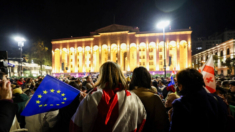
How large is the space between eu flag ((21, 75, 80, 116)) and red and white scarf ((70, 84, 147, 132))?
2.84ft

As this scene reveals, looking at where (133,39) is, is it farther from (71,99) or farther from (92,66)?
(71,99)

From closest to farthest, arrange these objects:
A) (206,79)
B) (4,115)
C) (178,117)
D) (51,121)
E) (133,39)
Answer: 1. (4,115)
2. (178,117)
3. (51,121)
4. (206,79)
5. (133,39)

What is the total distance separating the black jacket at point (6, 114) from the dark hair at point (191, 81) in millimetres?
2121

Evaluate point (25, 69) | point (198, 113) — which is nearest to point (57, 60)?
point (25, 69)

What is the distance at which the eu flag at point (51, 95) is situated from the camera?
2.39 metres

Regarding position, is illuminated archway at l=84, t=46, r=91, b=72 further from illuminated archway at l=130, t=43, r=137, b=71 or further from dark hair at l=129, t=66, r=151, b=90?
dark hair at l=129, t=66, r=151, b=90

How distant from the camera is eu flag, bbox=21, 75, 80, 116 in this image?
2393 millimetres

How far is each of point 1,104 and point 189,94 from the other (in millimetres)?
2245

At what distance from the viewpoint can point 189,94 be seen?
1.82 m

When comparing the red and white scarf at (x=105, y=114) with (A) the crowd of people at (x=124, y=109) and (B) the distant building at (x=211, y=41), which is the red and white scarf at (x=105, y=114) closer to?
(A) the crowd of people at (x=124, y=109)

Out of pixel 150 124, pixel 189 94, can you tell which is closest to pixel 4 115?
pixel 150 124

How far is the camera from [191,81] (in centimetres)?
186

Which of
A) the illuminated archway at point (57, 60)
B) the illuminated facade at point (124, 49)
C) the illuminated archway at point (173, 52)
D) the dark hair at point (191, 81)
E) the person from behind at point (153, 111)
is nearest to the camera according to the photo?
the dark hair at point (191, 81)

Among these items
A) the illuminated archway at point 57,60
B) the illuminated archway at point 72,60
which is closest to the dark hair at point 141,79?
the illuminated archway at point 72,60
